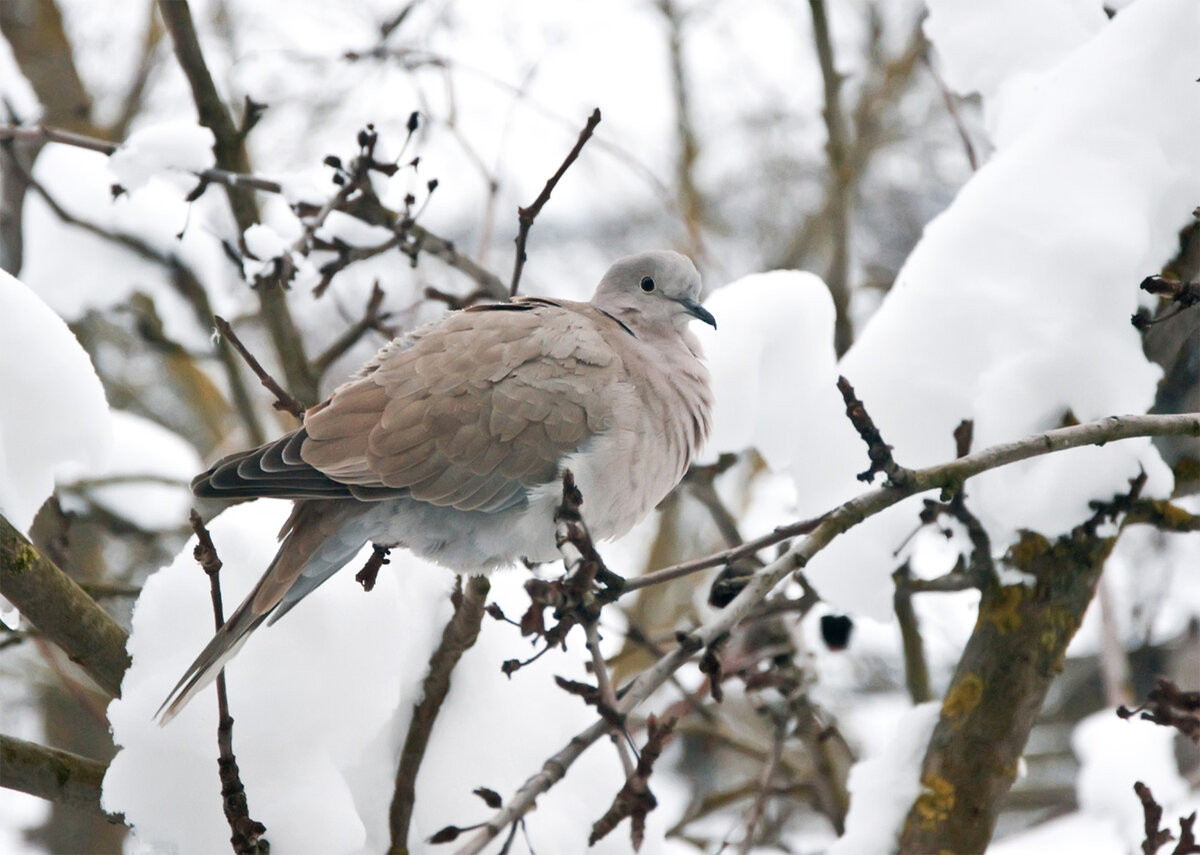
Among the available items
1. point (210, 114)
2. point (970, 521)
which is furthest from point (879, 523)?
point (210, 114)

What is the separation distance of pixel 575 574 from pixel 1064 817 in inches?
132

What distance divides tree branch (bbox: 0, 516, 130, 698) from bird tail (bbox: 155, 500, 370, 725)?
8.0 inches

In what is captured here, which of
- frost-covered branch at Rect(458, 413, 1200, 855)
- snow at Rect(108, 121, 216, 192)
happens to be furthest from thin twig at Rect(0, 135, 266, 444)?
frost-covered branch at Rect(458, 413, 1200, 855)

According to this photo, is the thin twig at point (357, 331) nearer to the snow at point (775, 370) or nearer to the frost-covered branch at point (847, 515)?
the snow at point (775, 370)

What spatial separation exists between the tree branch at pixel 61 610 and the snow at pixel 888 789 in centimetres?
178

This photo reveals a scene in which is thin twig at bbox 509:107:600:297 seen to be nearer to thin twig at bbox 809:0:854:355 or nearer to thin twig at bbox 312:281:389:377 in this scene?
thin twig at bbox 312:281:389:377

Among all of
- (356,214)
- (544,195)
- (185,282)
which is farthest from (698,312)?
(185,282)

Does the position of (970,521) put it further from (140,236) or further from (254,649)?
(140,236)

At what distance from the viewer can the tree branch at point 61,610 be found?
2.02 m

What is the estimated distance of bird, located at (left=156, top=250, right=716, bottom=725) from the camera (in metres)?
2.24

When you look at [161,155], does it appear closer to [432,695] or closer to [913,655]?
[432,695]

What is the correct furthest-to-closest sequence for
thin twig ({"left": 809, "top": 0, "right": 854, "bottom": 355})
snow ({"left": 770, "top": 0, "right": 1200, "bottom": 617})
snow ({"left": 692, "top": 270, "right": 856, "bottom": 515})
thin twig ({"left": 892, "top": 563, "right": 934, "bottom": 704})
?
thin twig ({"left": 809, "top": 0, "right": 854, "bottom": 355}) < thin twig ({"left": 892, "top": 563, "right": 934, "bottom": 704}) < snow ({"left": 692, "top": 270, "right": 856, "bottom": 515}) < snow ({"left": 770, "top": 0, "right": 1200, "bottom": 617})

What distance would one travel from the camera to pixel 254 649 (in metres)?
2.27

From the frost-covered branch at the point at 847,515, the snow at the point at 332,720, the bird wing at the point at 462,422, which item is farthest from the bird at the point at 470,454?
the frost-covered branch at the point at 847,515
